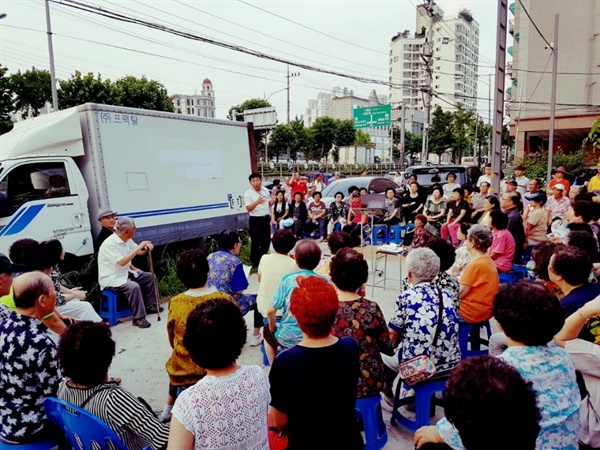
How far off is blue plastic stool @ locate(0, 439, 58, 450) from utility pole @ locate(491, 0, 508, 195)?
804 centimetres

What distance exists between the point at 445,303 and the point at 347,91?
4796 inches

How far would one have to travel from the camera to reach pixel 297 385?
189cm

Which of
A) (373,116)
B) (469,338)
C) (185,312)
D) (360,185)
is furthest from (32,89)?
(469,338)

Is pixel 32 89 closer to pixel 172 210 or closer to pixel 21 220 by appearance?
pixel 172 210

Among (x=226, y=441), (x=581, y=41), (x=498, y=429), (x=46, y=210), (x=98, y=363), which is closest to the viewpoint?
(x=498, y=429)

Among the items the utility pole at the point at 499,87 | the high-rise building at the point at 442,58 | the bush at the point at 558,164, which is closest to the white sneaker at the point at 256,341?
the utility pole at the point at 499,87

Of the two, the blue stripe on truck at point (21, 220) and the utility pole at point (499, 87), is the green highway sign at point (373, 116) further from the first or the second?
the blue stripe on truck at point (21, 220)

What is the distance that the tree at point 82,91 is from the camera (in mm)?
22250

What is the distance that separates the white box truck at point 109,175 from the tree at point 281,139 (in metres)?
35.6

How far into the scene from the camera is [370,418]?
2621mm

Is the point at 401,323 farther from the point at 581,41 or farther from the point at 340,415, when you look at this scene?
the point at 581,41

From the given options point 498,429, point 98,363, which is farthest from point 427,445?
point 98,363

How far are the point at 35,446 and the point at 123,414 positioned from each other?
2.36ft

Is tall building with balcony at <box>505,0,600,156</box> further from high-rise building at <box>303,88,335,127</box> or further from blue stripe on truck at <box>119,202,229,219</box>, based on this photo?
high-rise building at <box>303,88,335,127</box>
